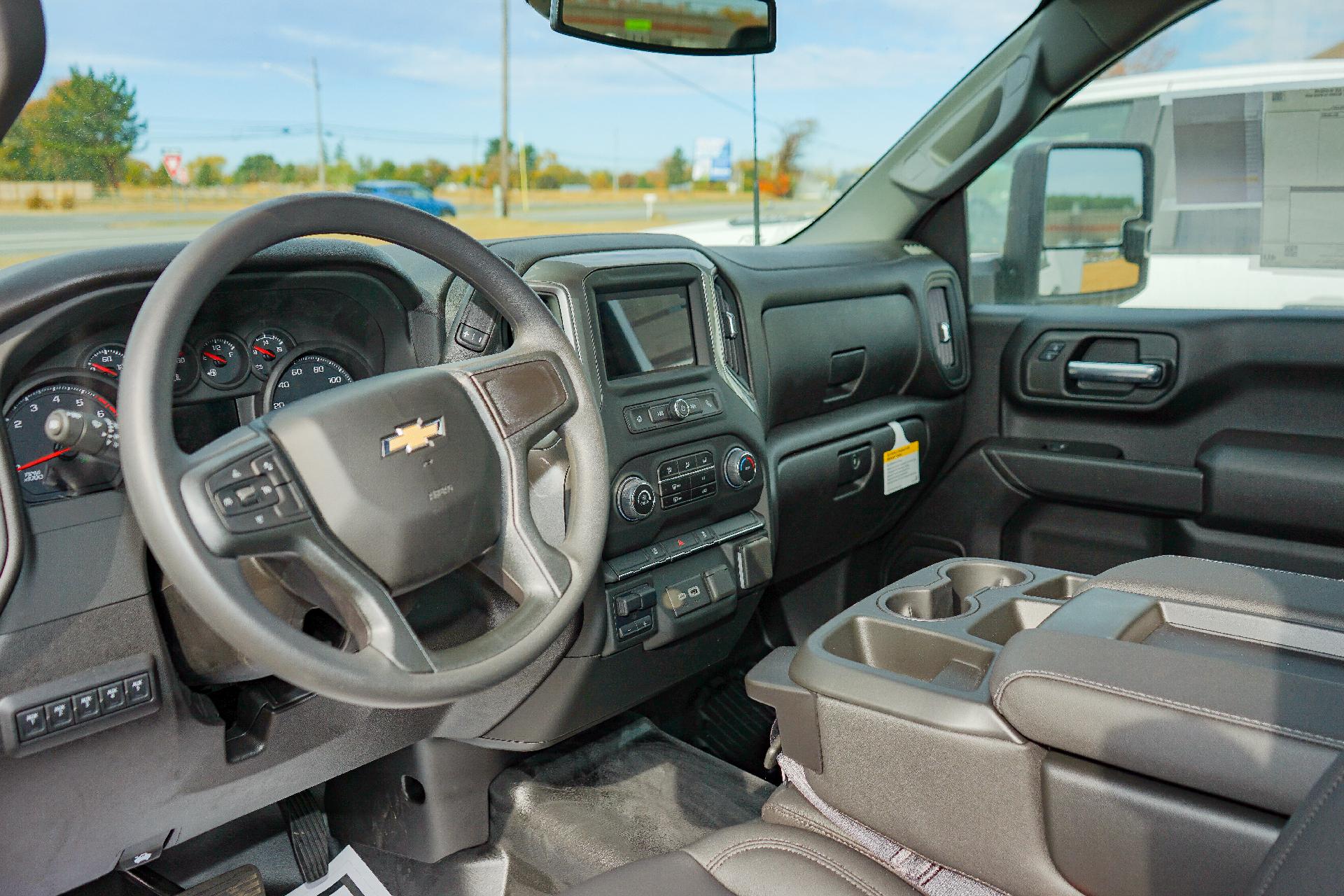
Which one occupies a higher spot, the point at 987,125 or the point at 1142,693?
the point at 987,125

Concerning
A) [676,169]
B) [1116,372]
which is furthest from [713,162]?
[1116,372]

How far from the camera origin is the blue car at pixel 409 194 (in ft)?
4.22

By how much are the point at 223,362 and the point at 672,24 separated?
107 centimetres

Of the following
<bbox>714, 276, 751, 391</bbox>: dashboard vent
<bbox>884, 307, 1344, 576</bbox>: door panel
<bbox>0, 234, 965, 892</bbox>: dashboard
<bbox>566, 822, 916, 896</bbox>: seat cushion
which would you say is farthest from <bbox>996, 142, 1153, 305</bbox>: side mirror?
<bbox>566, 822, 916, 896</bbox>: seat cushion

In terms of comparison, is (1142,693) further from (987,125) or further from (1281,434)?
(987,125)

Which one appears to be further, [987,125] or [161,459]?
[987,125]

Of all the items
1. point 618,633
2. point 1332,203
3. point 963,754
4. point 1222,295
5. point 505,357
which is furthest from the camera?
point 1222,295

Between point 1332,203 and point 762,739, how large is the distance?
5.77 ft

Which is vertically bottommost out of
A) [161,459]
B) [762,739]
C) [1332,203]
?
[762,739]

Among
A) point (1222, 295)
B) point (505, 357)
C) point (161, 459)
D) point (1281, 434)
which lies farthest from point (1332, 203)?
point (161, 459)

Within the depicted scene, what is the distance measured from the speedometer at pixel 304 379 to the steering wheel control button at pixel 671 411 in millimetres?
483

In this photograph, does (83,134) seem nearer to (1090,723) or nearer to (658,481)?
(658,481)

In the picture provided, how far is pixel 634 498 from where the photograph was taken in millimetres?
1803

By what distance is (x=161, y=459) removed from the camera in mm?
1012
